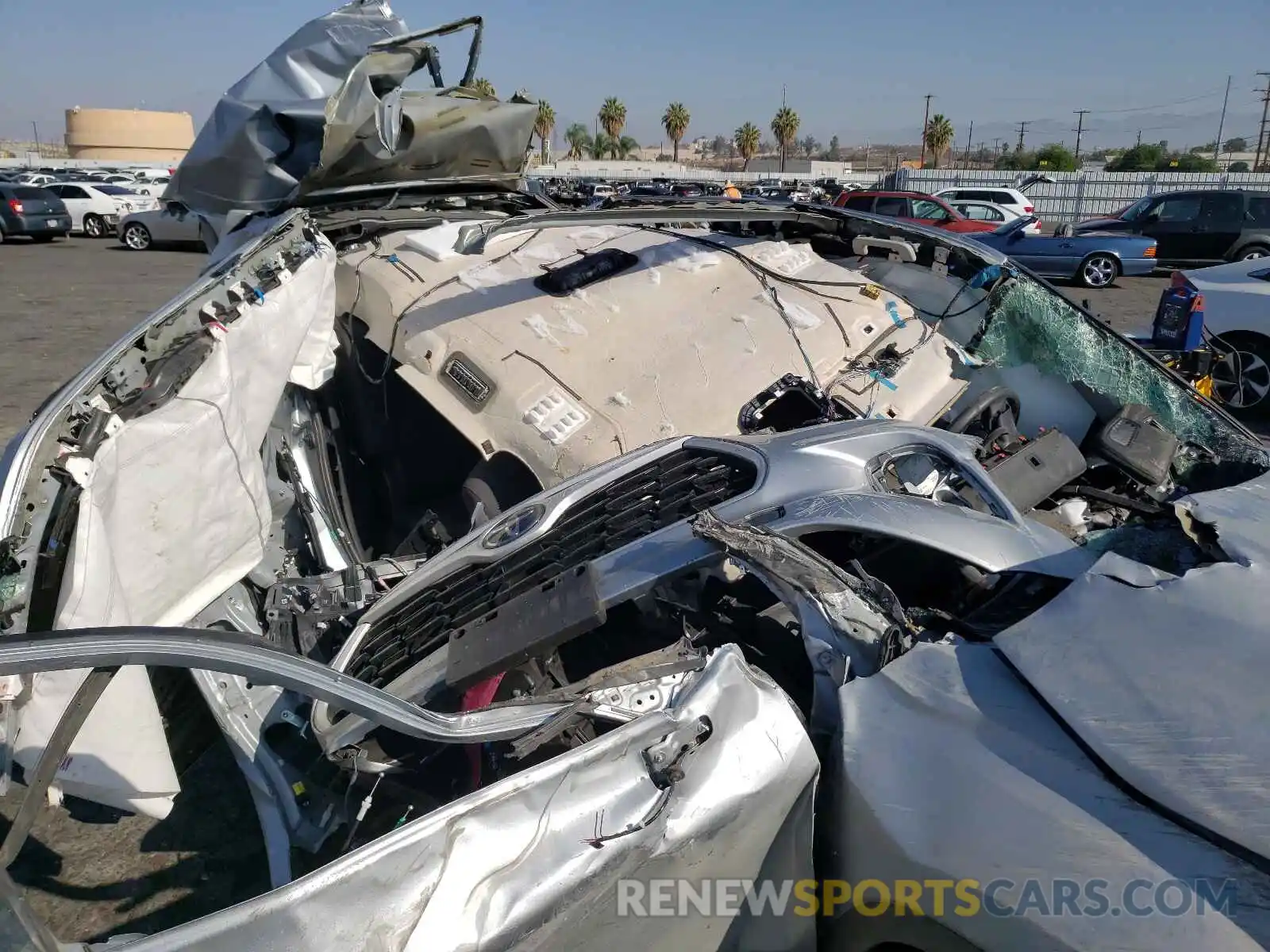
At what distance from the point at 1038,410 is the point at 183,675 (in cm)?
335

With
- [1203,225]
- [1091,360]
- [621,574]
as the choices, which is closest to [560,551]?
[621,574]

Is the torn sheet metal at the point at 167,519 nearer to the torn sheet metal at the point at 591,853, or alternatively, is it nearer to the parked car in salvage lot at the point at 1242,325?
the torn sheet metal at the point at 591,853

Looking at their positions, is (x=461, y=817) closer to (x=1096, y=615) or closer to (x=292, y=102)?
(x=1096, y=615)

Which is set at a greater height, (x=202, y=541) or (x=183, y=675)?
(x=202, y=541)

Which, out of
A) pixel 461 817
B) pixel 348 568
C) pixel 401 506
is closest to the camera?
pixel 461 817

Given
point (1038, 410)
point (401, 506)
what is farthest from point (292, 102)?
point (1038, 410)

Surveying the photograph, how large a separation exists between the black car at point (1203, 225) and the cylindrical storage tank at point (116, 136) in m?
51.0

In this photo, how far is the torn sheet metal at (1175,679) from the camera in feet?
4.60

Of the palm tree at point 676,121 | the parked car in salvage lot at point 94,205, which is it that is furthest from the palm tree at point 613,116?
the parked car in salvage lot at point 94,205

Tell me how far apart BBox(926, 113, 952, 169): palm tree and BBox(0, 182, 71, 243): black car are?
48.5 metres

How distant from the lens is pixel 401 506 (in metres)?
4.05

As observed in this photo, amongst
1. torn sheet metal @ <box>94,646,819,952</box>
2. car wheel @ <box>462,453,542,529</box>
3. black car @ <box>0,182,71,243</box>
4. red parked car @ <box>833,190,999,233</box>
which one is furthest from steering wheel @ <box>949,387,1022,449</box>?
black car @ <box>0,182,71,243</box>

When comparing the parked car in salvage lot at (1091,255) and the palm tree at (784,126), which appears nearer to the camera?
the parked car in salvage lot at (1091,255)

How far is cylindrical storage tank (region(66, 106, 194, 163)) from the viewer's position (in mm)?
51062
